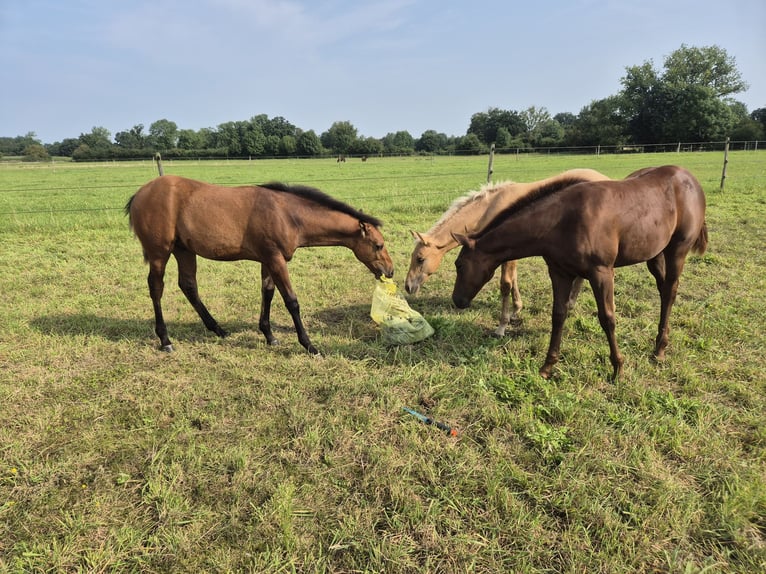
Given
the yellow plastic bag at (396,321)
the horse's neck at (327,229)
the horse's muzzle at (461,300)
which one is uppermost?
the horse's neck at (327,229)

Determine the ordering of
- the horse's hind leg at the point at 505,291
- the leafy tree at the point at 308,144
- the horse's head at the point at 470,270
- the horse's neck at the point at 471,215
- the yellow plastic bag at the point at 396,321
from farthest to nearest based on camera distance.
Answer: the leafy tree at the point at 308,144 → the horse's neck at the point at 471,215 → the horse's hind leg at the point at 505,291 → the yellow plastic bag at the point at 396,321 → the horse's head at the point at 470,270

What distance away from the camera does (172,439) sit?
9.86 ft

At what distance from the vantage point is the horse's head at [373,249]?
472 centimetres

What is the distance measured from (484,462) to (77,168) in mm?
48775

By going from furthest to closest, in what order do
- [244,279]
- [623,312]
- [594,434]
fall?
[244,279] < [623,312] < [594,434]

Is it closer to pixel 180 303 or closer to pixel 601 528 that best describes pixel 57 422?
pixel 180 303

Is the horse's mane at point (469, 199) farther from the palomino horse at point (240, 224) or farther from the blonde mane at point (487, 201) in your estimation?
the palomino horse at point (240, 224)

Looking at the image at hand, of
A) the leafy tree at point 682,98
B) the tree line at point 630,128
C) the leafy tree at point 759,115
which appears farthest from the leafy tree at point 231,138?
the leafy tree at point 759,115

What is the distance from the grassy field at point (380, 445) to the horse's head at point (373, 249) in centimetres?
80

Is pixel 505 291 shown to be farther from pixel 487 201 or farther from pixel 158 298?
pixel 158 298

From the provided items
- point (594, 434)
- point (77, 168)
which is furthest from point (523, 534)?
point (77, 168)

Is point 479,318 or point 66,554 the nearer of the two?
point 66,554

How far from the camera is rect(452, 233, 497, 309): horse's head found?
3.95 meters

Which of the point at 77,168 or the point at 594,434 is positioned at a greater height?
the point at 77,168
